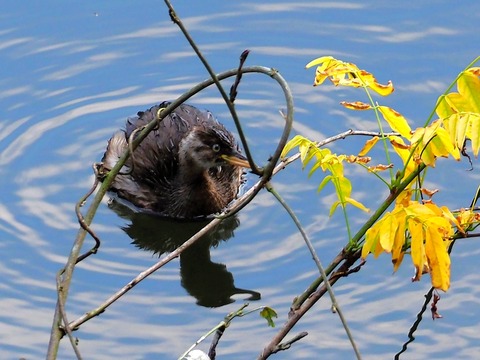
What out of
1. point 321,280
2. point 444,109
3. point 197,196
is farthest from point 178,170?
point 444,109

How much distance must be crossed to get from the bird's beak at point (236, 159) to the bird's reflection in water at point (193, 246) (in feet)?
1.23

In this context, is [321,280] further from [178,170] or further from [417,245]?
[178,170]

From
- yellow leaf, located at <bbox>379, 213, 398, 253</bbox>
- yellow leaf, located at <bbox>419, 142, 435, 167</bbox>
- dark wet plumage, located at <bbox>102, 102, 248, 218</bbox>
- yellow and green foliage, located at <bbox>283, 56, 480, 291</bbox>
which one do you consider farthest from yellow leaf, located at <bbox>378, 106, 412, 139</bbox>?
dark wet plumage, located at <bbox>102, 102, 248, 218</bbox>

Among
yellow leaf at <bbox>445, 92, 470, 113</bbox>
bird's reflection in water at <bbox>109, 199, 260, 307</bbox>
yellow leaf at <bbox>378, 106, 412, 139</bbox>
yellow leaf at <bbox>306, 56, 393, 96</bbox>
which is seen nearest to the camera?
yellow leaf at <bbox>445, 92, 470, 113</bbox>

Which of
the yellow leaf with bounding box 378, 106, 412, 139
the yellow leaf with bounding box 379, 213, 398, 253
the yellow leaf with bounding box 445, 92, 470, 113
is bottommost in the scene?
the yellow leaf with bounding box 379, 213, 398, 253

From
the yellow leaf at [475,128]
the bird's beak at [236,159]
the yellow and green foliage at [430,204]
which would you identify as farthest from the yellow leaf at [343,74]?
the bird's beak at [236,159]

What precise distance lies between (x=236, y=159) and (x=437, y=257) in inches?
140

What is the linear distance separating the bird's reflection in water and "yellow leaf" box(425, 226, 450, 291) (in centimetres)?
231

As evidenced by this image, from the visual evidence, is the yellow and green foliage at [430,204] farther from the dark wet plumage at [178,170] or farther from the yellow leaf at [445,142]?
the dark wet plumage at [178,170]

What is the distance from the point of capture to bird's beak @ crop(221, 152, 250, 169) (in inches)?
320

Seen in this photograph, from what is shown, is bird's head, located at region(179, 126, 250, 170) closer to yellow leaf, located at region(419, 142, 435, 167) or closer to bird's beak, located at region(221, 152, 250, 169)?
bird's beak, located at region(221, 152, 250, 169)

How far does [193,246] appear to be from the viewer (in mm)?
7961

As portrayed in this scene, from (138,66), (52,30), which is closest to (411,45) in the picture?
(138,66)

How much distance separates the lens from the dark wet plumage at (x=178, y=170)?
27.9 ft
